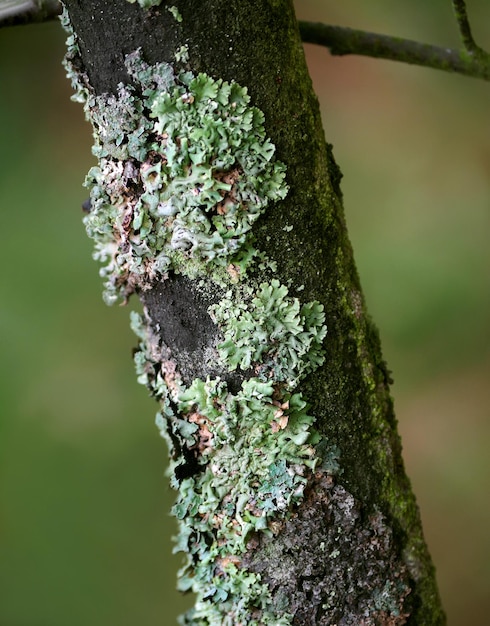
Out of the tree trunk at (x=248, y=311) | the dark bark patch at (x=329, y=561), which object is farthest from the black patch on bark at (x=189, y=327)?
the dark bark patch at (x=329, y=561)

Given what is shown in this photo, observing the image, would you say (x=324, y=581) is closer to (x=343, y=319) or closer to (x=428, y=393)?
(x=343, y=319)

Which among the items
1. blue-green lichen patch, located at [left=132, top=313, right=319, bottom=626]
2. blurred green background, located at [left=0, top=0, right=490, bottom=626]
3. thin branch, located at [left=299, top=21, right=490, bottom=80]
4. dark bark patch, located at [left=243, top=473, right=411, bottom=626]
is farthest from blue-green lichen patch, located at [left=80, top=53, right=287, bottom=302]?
blurred green background, located at [left=0, top=0, right=490, bottom=626]

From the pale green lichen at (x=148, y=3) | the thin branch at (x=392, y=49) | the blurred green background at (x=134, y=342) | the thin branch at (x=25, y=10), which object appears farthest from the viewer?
the blurred green background at (x=134, y=342)

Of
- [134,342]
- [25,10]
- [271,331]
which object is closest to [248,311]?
[271,331]

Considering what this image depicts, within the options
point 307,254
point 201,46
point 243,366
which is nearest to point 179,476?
point 243,366

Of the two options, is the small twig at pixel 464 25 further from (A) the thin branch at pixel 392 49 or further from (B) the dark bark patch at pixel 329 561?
(B) the dark bark patch at pixel 329 561

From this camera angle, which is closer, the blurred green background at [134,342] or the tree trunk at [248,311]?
the tree trunk at [248,311]

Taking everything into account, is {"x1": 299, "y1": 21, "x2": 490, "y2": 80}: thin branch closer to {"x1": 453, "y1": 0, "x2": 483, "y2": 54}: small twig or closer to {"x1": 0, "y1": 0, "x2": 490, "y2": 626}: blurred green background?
{"x1": 453, "y1": 0, "x2": 483, "y2": 54}: small twig
